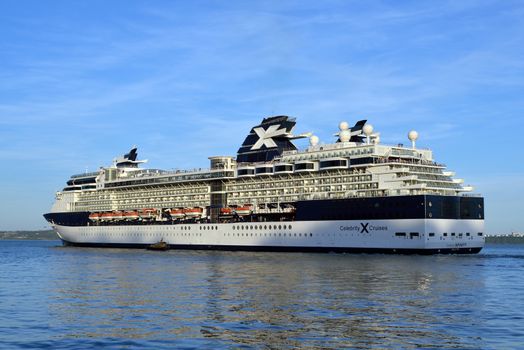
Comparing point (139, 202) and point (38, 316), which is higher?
point (139, 202)

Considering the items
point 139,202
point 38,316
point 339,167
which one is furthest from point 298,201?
point 38,316

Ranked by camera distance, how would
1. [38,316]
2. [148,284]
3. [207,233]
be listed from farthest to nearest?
[207,233] < [148,284] < [38,316]

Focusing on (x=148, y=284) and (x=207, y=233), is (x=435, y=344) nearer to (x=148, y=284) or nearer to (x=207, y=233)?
(x=148, y=284)

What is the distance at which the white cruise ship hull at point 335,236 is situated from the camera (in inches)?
2921

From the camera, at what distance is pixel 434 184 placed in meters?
80.7

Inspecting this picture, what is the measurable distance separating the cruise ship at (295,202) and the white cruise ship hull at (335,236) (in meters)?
0.13

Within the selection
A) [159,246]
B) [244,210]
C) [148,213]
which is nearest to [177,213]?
[159,246]

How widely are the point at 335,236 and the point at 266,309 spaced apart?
49916mm

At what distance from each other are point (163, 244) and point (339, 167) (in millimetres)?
33956

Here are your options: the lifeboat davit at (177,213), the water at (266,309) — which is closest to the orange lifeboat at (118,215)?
the lifeboat davit at (177,213)

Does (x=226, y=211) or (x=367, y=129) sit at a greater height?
(x=367, y=129)

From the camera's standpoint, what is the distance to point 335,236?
80.4 meters

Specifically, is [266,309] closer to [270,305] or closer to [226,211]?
[270,305]

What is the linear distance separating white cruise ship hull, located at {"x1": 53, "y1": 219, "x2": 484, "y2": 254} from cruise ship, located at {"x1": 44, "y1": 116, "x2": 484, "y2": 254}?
0.13 m
